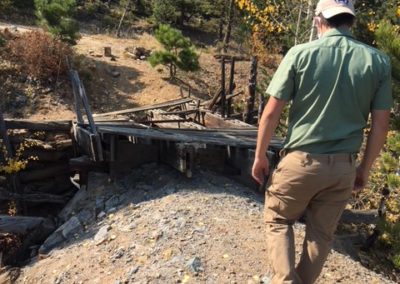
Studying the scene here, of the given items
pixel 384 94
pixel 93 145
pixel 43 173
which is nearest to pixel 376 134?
pixel 384 94

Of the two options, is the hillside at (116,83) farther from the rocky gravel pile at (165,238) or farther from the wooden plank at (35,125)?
the rocky gravel pile at (165,238)

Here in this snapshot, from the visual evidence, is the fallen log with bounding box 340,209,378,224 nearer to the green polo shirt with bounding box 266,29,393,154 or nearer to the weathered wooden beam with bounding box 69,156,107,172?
the weathered wooden beam with bounding box 69,156,107,172

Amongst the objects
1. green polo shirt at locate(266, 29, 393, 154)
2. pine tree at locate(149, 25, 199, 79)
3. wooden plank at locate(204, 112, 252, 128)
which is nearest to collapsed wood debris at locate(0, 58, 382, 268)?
wooden plank at locate(204, 112, 252, 128)

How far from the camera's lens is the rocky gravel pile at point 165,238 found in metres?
5.05

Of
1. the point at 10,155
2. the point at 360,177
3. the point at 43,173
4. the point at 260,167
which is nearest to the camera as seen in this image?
the point at 260,167

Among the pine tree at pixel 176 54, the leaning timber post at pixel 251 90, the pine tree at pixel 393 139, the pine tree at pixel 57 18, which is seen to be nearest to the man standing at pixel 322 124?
the pine tree at pixel 393 139

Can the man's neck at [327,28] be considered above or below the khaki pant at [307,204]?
above

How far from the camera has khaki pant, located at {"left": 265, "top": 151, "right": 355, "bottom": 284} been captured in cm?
335

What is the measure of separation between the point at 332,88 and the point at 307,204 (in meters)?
0.88

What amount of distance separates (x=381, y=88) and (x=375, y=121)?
9.6 inches

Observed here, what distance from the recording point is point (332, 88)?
3.23 meters

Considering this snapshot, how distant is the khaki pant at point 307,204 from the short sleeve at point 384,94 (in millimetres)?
402

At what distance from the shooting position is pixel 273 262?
3598 mm

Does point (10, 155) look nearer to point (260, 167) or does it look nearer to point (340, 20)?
point (260, 167)
